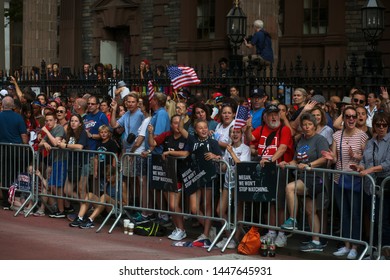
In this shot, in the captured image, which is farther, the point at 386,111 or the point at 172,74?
the point at 172,74

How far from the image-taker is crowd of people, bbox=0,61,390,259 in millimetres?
Answer: 12484

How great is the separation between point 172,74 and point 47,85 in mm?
8511

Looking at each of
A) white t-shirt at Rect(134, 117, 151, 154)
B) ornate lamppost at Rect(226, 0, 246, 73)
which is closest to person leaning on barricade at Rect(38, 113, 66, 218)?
white t-shirt at Rect(134, 117, 151, 154)

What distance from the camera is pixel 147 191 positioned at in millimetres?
14750

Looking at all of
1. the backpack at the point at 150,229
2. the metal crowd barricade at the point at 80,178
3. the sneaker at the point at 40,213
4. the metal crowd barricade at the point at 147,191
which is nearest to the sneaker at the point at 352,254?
the metal crowd barricade at the point at 147,191

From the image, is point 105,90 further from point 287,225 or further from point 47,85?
point 287,225

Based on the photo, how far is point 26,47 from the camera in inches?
1287

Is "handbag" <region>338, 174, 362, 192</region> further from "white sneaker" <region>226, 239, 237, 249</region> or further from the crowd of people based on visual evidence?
"white sneaker" <region>226, 239, 237, 249</region>

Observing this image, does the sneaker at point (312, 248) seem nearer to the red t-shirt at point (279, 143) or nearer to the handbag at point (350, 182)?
the handbag at point (350, 182)

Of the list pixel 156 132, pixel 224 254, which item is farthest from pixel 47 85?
pixel 224 254

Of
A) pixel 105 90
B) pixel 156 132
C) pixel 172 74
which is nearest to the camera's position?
pixel 156 132

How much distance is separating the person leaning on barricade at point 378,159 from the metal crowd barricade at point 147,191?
89.3 inches

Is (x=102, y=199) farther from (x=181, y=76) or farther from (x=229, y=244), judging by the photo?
(x=229, y=244)

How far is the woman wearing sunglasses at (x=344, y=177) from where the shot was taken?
1210 centimetres
